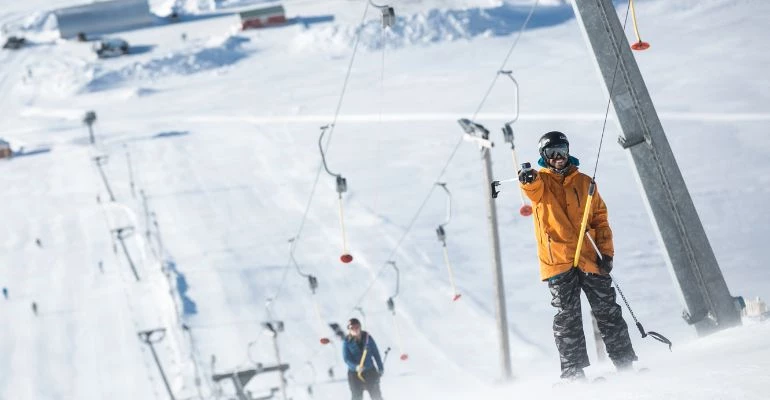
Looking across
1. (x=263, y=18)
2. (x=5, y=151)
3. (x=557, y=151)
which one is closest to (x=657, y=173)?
(x=557, y=151)

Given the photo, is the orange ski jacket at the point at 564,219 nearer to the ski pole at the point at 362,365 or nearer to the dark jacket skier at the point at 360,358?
the dark jacket skier at the point at 360,358

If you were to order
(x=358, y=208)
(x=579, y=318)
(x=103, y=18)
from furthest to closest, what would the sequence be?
(x=103, y=18)
(x=358, y=208)
(x=579, y=318)

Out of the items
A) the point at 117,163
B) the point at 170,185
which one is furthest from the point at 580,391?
the point at 117,163

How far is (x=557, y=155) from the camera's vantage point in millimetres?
5715

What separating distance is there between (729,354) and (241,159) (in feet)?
104

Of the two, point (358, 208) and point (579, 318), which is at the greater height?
point (579, 318)

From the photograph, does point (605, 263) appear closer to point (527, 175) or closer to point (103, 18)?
point (527, 175)

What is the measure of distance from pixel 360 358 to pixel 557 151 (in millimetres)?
5715

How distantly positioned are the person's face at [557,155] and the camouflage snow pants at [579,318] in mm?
787

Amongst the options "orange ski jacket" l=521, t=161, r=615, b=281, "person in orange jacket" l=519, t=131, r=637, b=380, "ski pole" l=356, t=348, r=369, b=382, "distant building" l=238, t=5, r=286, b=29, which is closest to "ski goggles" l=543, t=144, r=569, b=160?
"person in orange jacket" l=519, t=131, r=637, b=380

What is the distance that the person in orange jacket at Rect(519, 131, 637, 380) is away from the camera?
5.79 meters

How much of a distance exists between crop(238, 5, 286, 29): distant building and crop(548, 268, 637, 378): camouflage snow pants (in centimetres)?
5645

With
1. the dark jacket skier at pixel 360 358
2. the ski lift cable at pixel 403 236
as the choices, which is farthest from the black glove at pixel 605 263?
the ski lift cable at pixel 403 236

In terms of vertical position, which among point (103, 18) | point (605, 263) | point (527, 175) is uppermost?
point (527, 175)
